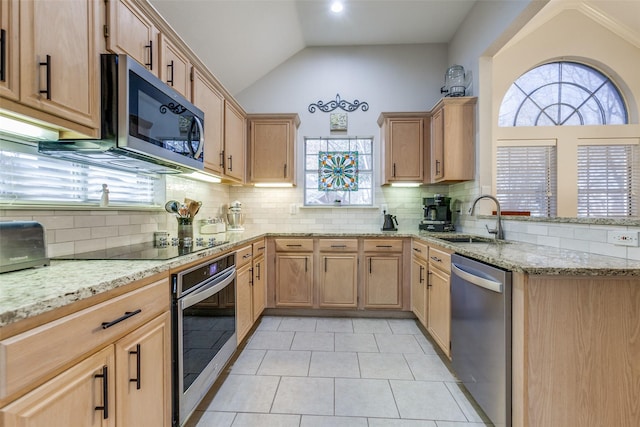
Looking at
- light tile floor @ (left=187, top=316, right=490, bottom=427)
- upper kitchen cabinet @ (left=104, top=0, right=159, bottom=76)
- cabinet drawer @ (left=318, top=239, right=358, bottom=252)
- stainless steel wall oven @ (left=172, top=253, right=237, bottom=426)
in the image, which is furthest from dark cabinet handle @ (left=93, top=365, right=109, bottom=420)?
cabinet drawer @ (left=318, top=239, right=358, bottom=252)

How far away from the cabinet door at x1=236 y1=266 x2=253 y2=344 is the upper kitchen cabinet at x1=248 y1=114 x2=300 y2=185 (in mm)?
1263

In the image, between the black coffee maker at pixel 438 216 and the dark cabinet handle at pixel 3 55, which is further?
the black coffee maker at pixel 438 216

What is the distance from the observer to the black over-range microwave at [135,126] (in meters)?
1.27

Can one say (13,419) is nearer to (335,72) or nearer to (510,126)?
(335,72)

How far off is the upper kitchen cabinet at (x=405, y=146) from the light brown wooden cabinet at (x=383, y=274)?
2.66 feet

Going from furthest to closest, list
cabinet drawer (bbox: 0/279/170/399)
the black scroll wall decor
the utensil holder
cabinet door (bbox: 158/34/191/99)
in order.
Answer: the black scroll wall decor → the utensil holder → cabinet door (bbox: 158/34/191/99) → cabinet drawer (bbox: 0/279/170/399)

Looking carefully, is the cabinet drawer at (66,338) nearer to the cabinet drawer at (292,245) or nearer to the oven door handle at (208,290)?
the oven door handle at (208,290)

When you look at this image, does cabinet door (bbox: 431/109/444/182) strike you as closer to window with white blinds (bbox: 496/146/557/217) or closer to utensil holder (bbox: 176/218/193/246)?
window with white blinds (bbox: 496/146/557/217)

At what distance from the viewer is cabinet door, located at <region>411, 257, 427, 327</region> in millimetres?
2586

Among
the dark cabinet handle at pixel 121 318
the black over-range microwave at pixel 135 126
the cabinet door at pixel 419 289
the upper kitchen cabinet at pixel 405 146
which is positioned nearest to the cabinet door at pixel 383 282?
the cabinet door at pixel 419 289

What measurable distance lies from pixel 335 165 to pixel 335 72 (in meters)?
1.21

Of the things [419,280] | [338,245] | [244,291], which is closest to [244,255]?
[244,291]

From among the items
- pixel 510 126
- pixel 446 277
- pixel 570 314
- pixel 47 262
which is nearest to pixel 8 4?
pixel 47 262

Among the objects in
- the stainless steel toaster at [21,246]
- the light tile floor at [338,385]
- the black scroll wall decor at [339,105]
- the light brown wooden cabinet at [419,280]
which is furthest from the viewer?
the black scroll wall decor at [339,105]
